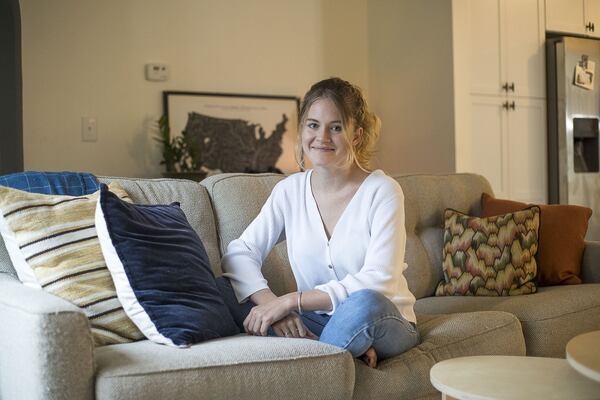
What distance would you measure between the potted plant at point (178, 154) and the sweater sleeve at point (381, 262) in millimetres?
2109

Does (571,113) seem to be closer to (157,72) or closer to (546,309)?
(157,72)

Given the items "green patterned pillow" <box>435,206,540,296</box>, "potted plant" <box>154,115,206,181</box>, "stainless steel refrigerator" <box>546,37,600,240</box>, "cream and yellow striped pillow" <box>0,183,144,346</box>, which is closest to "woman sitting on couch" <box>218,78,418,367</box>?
"cream and yellow striped pillow" <box>0,183,144,346</box>

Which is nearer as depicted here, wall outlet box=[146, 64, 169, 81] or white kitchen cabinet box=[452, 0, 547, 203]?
wall outlet box=[146, 64, 169, 81]

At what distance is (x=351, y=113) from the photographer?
2.19 metres

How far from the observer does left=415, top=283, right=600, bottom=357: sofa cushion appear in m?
2.48

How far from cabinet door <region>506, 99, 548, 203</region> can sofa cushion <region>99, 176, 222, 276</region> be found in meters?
2.97

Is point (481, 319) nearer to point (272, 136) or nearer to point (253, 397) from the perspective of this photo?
point (253, 397)

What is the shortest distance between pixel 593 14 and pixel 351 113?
12.6ft

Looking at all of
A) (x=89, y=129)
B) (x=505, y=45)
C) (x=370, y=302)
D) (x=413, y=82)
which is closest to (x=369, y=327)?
(x=370, y=302)

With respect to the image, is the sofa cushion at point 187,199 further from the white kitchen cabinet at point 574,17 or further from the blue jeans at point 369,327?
the white kitchen cabinet at point 574,17

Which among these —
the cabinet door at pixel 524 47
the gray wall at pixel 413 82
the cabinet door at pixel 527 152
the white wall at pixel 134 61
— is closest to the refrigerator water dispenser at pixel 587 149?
the cabinet door at pixel 527 152

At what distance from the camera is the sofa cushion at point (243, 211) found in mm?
2561

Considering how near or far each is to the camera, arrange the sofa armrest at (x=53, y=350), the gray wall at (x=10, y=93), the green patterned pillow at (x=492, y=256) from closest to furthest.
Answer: the sofa armrest at (x=53, y=350) < the green patterned pillow at (x=492, y=256) < the gray wall at (x=10, y=93)

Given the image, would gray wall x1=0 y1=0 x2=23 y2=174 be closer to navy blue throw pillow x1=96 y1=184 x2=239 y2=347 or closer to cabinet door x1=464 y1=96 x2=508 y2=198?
navy blue throw pillow x1=96 y1=184 x2=239 y2=347
